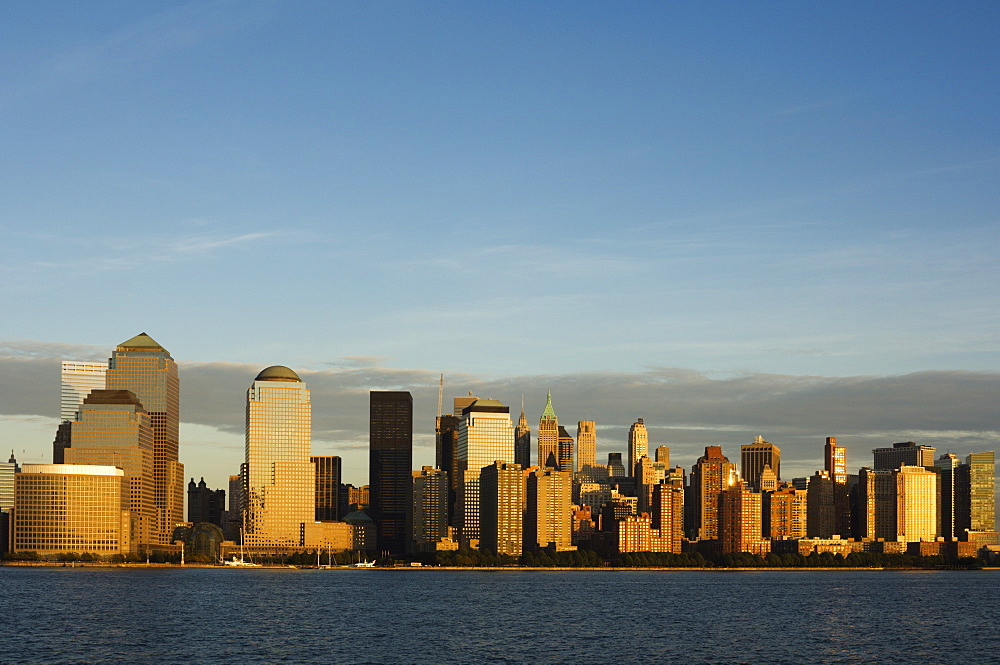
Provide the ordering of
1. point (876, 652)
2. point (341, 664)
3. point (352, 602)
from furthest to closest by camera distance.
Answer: point (352, 602), point (876, 652), point (341, 664)

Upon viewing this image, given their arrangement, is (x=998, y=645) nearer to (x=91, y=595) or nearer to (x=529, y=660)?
(x=529, y=660)

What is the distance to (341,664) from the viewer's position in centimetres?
10362

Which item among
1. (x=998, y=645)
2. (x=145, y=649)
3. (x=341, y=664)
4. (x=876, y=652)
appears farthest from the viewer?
(x=998, y=645)

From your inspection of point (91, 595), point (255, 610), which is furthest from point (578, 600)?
point (91, 595)

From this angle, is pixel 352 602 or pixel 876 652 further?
pixel 352 602

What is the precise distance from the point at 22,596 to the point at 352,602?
156 feet

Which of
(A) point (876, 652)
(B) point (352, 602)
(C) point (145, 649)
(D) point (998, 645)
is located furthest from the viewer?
(B) point (352, 602)

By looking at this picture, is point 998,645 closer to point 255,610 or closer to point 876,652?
point 876,652

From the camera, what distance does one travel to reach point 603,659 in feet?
359

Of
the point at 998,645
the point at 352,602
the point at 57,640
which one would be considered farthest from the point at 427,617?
the point at 998,645

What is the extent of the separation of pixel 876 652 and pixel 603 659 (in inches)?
1051

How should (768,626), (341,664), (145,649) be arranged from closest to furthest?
(341,664)
(145,649)
(768,626)

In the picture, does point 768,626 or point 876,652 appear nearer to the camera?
point 876,652

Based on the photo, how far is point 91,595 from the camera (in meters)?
196
